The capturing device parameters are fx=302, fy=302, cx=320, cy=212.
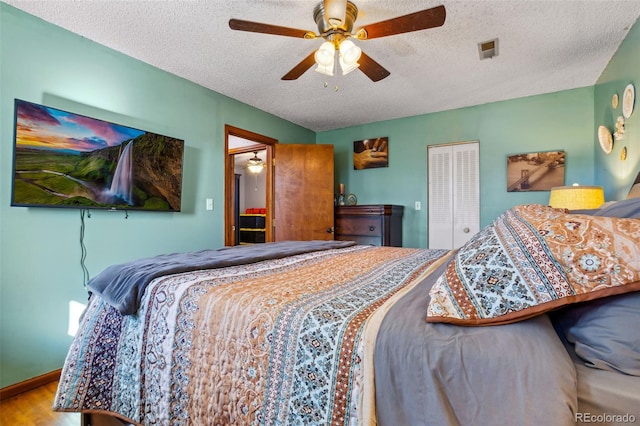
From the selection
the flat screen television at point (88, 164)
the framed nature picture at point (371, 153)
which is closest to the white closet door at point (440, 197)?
the framed nature picture at point (371, 153)

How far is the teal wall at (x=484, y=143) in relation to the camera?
125 inches

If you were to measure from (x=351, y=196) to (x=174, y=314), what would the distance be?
358 cm

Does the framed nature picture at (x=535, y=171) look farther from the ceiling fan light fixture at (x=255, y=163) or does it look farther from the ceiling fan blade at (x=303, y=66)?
the ceiling fan light fixture at (x=255, y=163)

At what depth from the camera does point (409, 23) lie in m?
1.67

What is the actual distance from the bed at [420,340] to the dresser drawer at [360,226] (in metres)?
2.56

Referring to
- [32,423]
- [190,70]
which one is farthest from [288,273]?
[190,70]

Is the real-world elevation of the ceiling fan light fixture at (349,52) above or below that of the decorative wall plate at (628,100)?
above

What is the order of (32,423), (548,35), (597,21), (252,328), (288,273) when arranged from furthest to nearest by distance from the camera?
(548,35) → (597,21) → (32,423) → (288,273) → (252,328)

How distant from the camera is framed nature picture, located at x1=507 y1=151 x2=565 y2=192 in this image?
10.6 feet

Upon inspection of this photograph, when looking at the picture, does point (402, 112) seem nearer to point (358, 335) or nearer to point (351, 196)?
point (351, 196)

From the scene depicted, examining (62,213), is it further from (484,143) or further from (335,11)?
(484,143)

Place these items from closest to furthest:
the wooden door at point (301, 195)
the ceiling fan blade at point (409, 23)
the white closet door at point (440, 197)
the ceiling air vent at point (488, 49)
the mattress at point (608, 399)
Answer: the mattress at point (608, 399) < the ceiling fan blade at point (409, 23) < the ceiling air vent at point (488, 49) < the white closet door at point (440, 197) < the wooden door at point (301, 195)

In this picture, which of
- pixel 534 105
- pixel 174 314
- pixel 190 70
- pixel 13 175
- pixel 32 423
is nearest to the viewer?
pixel 174 314

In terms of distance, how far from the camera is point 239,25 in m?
1.74
